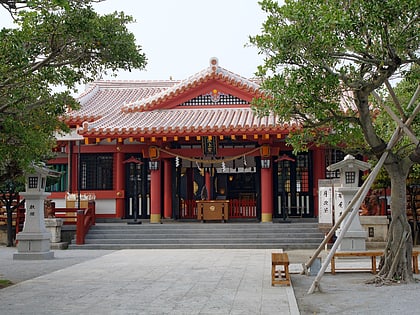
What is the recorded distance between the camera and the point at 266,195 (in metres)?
20.9

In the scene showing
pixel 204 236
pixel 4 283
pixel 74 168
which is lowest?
pixel 4 283

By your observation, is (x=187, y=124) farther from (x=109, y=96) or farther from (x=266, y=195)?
(x=109, y=96)

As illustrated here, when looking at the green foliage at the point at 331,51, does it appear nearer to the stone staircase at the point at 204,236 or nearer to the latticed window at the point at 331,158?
the stone staircase at the point at 204,236

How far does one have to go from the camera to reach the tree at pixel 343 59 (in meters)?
9.30

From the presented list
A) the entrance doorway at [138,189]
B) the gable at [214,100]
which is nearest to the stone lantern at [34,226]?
the entrance doorway at [138,189]

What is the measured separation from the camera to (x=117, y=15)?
10.6 m

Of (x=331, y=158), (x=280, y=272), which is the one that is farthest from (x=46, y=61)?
(x=331, y=158)

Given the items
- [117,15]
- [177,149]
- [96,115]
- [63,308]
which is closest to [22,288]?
[63,308]

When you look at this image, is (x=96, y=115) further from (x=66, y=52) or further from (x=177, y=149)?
(x=66, y=52)

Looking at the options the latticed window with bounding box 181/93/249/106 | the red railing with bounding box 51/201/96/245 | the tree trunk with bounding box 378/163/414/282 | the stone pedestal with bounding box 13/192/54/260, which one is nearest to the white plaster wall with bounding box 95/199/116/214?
the red railing with bounding box 51/201/96/245

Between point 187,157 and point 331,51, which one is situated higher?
point 331,51

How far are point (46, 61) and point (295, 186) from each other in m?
13.6

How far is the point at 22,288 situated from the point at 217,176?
1418cm

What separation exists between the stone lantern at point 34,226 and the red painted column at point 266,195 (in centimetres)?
750
